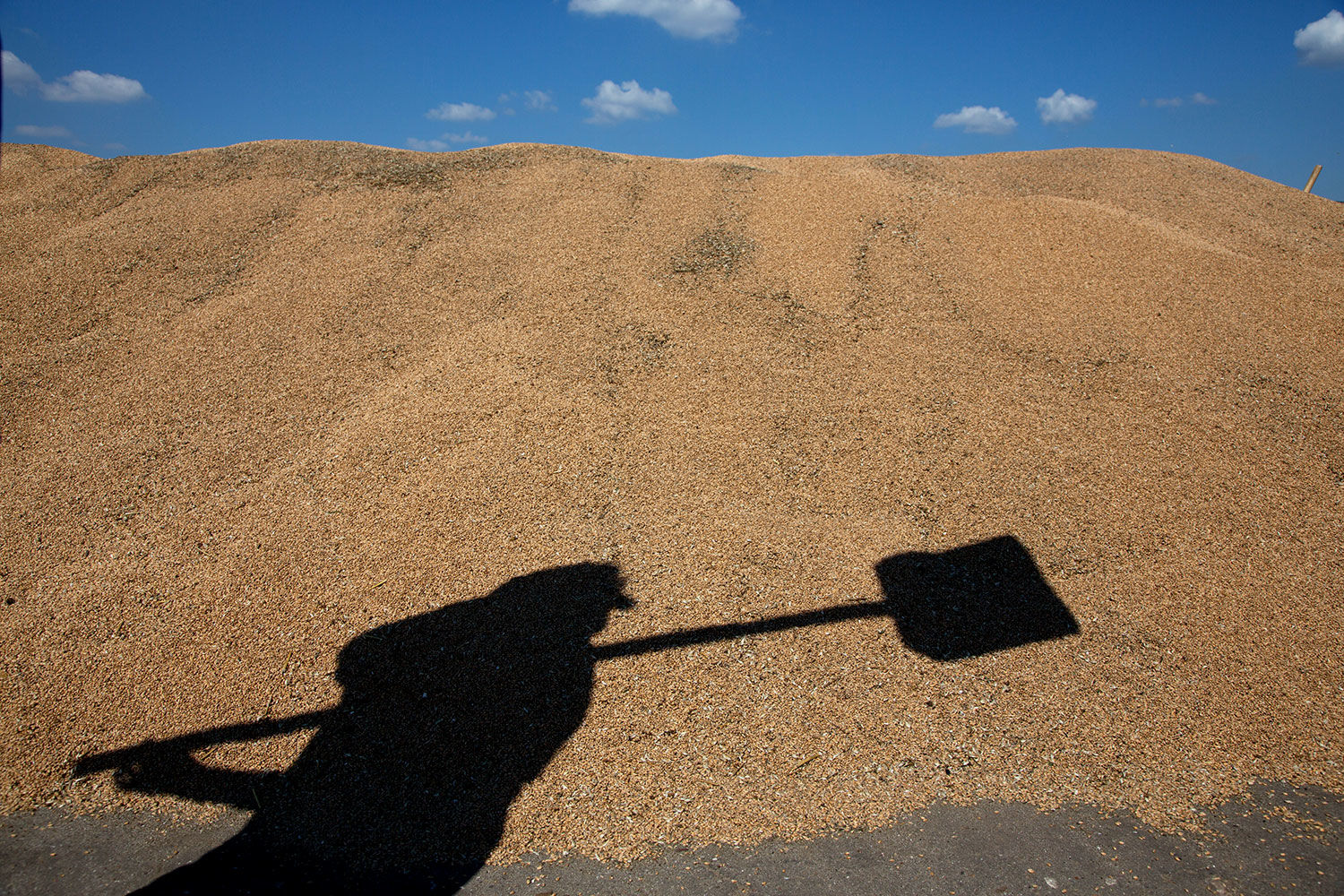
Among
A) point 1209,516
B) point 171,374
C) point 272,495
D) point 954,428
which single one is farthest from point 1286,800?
point 171,374

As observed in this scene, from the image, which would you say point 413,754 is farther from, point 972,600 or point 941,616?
point 972,600

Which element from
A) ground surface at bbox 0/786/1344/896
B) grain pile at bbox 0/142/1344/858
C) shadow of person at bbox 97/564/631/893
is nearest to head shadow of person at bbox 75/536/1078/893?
shadow of person at bbox 97/564/631/893

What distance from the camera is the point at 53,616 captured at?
181 inches

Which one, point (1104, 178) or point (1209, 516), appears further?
point (1104, 178)

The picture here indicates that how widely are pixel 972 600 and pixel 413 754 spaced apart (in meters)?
3.83

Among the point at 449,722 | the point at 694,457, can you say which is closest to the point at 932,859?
the point at 449,722

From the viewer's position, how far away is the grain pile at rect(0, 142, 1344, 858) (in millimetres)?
3836

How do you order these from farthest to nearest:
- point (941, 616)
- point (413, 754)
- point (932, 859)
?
point (941, 616) < point (413, 754) < point (932, 859)

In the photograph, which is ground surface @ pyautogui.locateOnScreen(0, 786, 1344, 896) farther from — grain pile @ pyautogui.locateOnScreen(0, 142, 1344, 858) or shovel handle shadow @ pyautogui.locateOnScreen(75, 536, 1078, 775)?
shovel handle shadow @ pyautogui.locateOnScreen(75, 536, 1078, 775)

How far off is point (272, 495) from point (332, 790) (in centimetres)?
284

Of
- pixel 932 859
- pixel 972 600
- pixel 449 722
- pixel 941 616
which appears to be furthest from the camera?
pixel 972 600

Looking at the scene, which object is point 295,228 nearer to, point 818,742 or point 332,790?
point 332,790

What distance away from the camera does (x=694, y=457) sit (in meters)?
5.79

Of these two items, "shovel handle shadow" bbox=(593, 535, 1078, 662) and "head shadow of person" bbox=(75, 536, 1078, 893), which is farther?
"shovel handle shadow" bbox=(593, 535, 1078, 662)
